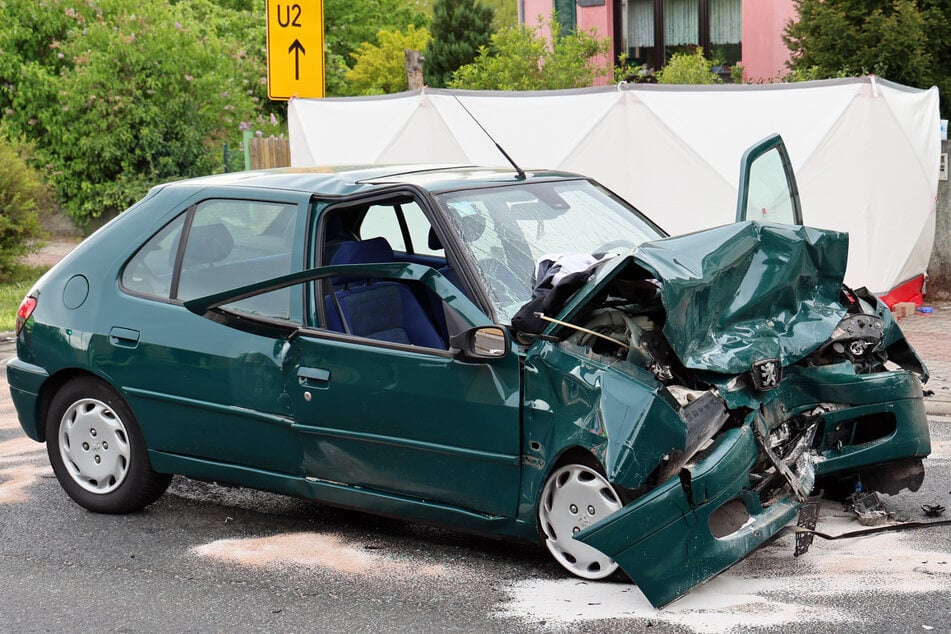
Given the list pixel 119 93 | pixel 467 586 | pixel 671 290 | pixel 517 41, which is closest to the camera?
pixel 671 290

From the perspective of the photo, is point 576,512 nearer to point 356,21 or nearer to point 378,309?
point 378,309

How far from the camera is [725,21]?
23.7 metres

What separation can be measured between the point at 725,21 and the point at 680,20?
2.68 ft

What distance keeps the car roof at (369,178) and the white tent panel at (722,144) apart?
5.03 m

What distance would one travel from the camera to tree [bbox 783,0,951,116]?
17219mm

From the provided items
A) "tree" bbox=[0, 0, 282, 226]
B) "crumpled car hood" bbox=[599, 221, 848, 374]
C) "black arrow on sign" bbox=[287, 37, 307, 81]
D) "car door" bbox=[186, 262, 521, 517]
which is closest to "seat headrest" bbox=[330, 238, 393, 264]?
"car door" bbox=[186, 262, 521, 517]

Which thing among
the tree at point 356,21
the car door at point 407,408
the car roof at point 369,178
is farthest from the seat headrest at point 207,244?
the tree at point 356,21

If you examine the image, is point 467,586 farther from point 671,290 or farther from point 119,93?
point 119,93

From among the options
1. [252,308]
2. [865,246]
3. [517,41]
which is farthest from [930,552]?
[517,41]

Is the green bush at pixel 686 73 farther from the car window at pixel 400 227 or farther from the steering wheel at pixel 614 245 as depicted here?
the steering wheel at pixel 614 245

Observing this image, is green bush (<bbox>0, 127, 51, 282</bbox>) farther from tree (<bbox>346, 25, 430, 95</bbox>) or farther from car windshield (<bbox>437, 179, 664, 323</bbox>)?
tree (<bbox>346, 25, 430, 95</bbox>)

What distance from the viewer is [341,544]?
567 centimetres

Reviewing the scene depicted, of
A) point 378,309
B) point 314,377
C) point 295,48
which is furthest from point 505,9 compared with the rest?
point 314,377

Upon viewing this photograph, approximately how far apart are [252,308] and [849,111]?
7444mm
